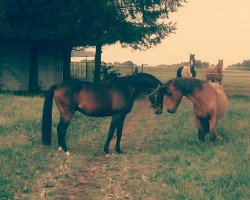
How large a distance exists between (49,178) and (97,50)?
24472 millimetres

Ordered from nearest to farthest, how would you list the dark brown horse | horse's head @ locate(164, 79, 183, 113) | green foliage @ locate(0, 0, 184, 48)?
the dark brown horse
horse's head @ locate(164, 79, 183, 113)
green foliage @ locate(0, 0, 184, 48)

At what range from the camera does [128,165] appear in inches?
367

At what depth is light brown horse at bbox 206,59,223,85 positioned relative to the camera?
3462 centimetres

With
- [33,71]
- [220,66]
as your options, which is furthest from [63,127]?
[220,66]

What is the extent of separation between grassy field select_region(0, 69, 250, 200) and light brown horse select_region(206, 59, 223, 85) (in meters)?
20.5

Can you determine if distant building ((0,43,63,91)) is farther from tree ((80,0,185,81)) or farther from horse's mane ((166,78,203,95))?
horse's mane ((166,78,203,95))

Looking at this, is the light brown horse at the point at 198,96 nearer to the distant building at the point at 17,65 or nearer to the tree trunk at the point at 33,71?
the tree trunk at the point at 33,71

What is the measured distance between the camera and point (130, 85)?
34.1ft

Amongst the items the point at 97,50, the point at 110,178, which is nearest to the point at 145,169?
the point at 110,178

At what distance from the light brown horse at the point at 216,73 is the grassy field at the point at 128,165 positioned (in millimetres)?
20478

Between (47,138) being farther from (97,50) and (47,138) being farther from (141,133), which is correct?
(97,50)

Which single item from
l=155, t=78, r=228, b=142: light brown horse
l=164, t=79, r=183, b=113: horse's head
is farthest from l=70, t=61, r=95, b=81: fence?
l=155, t=78, r=228, b=142: light brown horse

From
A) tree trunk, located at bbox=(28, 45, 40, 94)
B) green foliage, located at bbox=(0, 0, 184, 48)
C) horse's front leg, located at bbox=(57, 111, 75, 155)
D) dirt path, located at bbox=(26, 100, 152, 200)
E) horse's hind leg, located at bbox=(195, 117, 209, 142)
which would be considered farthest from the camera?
tree trunk, located at bbox=(28, 45, 40, 94)

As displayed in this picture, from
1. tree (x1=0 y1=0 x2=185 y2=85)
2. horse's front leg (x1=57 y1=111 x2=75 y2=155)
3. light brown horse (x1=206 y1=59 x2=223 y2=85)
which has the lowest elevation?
horse's front leg (x1=57 y1=111 x2=75 y2=155)
